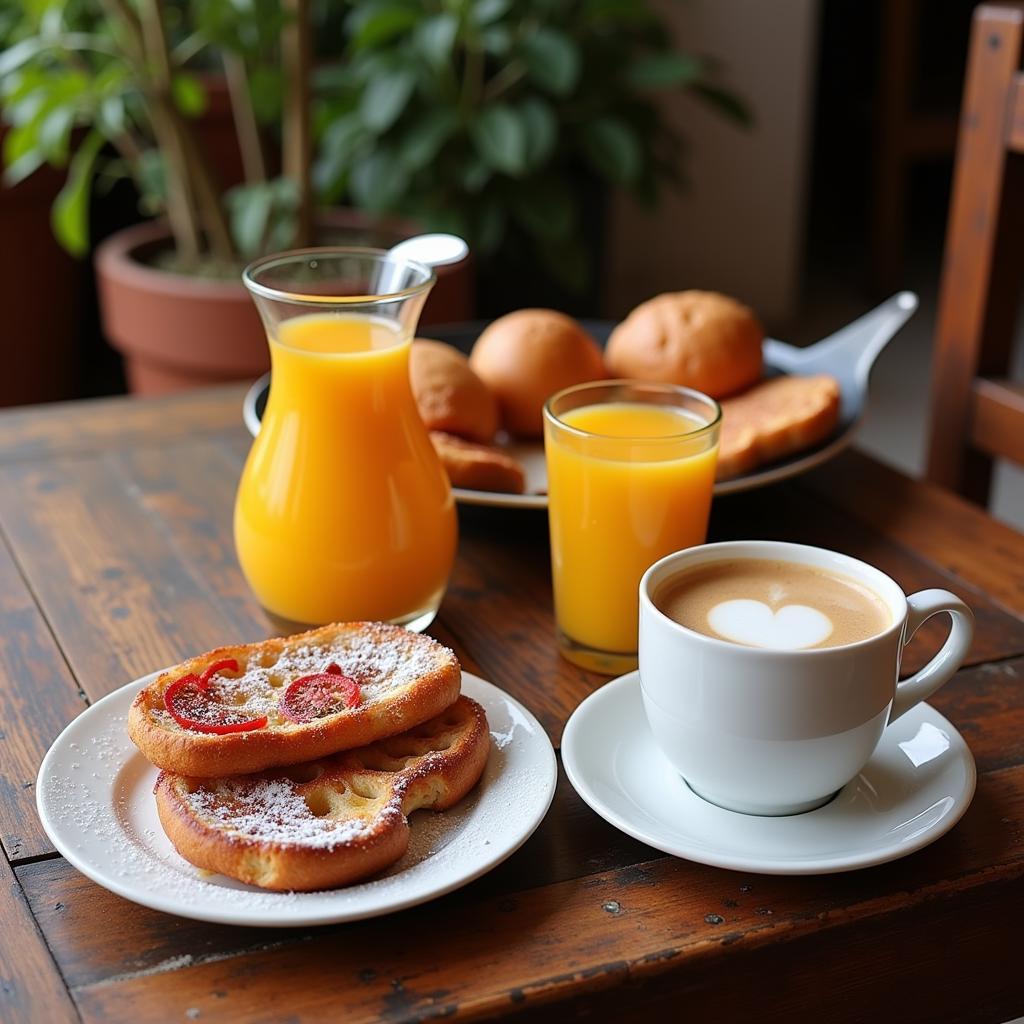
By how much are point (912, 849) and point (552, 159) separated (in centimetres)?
235

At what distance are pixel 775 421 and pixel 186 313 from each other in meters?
1.31

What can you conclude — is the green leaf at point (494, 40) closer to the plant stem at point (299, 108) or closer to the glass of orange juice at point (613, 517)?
the plant stem at point (299, 108)

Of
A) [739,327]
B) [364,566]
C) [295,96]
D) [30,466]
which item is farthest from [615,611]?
[295,96]

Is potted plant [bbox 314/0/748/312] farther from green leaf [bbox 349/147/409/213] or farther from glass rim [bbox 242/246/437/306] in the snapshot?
glass rim [bbox 242/246/437/306]

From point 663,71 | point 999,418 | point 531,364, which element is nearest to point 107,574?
point 531,364

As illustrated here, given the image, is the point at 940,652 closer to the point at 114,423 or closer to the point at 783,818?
the point at 783,818

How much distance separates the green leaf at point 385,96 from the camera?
2.36 m

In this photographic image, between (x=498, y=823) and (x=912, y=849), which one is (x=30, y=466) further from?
(x=912, y=849)

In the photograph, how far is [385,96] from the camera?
2383 mm

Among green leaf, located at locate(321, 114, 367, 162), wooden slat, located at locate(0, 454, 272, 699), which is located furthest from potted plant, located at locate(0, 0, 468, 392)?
wooden slat, located at locate(0, 454, 272, 699)

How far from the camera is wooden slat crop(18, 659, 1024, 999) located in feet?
2.08

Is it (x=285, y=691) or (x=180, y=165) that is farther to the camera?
(x=180, y=165)

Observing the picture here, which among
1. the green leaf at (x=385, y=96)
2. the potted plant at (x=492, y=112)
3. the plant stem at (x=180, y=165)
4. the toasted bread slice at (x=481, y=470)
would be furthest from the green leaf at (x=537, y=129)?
the toasted bread slice at (x=481, y=470)

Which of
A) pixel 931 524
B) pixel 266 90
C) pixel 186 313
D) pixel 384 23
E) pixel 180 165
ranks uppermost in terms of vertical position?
pixel 384 23
